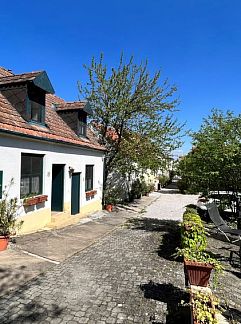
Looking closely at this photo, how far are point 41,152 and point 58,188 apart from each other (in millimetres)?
2776

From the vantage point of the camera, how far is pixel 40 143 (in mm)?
10438

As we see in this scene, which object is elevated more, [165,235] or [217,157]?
[217,157]

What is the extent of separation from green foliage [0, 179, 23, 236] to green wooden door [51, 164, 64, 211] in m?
3.60

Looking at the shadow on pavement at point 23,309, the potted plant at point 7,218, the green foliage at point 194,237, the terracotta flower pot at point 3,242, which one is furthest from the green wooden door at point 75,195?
the shadow on pavement at point 23,309

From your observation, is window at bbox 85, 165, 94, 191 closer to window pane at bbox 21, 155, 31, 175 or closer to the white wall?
the white wall

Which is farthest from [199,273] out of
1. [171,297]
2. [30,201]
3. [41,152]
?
[41,152]

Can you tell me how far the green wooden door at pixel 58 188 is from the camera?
12677 millimetres

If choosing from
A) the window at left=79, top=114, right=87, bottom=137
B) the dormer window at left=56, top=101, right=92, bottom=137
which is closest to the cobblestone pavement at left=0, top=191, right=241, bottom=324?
the dormer window at left=56, top=101, right=92, bottom=137

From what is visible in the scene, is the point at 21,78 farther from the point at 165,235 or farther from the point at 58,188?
the point at 165,235

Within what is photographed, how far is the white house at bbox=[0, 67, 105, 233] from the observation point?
9.04 meters

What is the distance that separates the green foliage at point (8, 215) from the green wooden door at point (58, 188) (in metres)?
3.60

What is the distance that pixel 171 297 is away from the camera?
528 centimetres

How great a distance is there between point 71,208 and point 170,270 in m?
8.50

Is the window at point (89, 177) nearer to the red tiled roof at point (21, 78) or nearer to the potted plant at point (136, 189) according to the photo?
the red tiled roof at point (21, 78)
